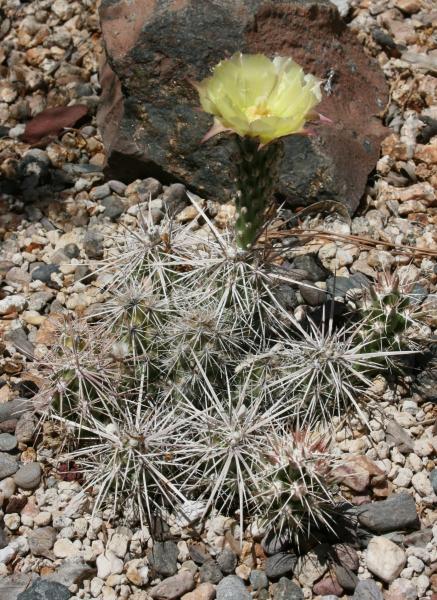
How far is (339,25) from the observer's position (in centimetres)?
432

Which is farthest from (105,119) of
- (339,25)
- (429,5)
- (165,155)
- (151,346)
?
(429,5)

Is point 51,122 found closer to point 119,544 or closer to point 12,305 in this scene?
point 12,305

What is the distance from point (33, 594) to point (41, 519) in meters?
0.33

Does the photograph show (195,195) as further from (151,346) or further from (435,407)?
(435,407)

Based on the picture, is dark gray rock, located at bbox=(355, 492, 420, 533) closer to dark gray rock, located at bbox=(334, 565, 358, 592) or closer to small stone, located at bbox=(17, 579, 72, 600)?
dark gray rock, located at bbox=(334, 565, 358, 592)

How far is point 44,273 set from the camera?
3.76 m

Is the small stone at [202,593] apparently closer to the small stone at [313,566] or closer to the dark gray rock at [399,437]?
the small stone at [313,566]

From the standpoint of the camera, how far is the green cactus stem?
2.50 meters

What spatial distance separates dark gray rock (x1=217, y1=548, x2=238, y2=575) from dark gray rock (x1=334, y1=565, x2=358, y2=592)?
0.34 meters

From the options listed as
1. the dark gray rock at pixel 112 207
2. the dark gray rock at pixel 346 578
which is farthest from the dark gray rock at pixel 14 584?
the dark gray rock at pixel 112 207

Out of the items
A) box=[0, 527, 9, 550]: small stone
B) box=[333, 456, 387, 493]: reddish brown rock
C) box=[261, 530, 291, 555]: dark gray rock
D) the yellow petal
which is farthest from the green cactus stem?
box=[0, 527, 9, 550]: small stone

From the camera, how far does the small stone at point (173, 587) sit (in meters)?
2.65

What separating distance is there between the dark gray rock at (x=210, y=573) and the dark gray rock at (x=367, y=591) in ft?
1.47

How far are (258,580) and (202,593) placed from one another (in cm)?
19
